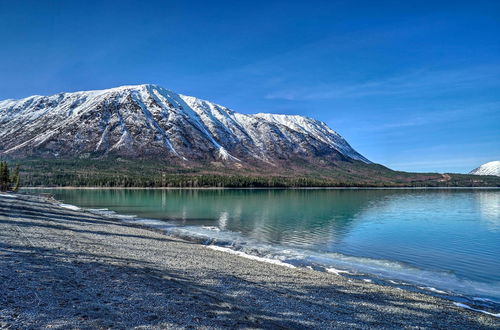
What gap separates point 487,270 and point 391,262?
7497mm

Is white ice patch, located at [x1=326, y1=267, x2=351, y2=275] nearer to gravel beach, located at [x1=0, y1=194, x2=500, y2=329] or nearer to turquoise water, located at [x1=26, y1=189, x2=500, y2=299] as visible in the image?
turquoise water, located at [x1=26, y1=189, x2=500, y2=299]

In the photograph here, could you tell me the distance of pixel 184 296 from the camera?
1567 cm

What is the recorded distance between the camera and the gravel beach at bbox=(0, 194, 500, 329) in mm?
12531

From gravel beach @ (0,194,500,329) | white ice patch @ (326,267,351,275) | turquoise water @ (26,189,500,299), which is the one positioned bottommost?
turquoise water @ (26,189,500,299)

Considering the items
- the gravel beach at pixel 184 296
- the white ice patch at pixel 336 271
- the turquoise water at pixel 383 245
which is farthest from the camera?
the turquoise water at pixel 383 245

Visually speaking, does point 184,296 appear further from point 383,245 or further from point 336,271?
point 383,245

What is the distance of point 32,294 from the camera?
13633mm

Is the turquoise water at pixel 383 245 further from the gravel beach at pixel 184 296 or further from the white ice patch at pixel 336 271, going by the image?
the gravel beach at pixel 184 296

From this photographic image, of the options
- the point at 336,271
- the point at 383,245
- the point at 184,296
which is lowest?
the point at 383,245

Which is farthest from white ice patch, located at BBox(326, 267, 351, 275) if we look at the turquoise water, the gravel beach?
the gravel beach

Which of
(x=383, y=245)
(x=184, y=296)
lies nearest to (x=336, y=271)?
(x=184, y=296)

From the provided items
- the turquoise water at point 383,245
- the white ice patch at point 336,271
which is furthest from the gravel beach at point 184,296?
the turquoise water at point 383,245

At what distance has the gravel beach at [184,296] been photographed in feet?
41.1

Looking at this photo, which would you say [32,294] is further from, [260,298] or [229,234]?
[229,234]
